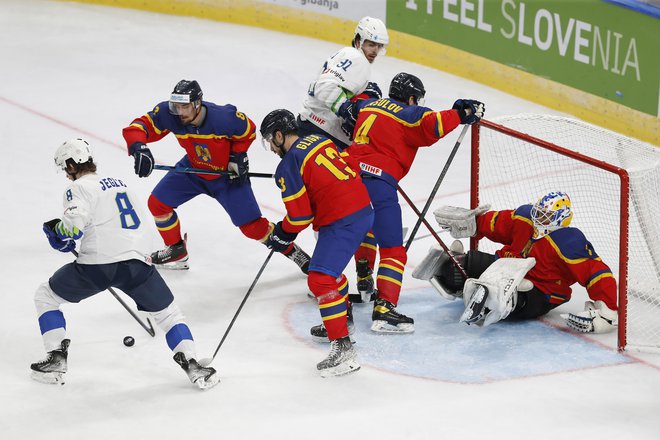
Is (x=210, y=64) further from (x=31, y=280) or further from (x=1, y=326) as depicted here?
(x=1, y=326)

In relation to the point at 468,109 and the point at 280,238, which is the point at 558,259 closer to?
the point at 468,109

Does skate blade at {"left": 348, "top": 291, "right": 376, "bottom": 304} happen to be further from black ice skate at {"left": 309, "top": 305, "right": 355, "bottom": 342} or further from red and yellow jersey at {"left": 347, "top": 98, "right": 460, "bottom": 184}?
red and yellow jersey at {"left": 347, "top": 98, "right": 460, "bottom": 184}

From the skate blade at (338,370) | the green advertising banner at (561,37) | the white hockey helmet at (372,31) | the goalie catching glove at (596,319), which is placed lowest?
the skate blade at (338,370)

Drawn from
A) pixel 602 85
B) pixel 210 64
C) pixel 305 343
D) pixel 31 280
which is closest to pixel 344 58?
pixel 305 343

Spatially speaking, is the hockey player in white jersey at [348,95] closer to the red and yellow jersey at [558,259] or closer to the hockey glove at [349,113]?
the hockey glove at [349,113]

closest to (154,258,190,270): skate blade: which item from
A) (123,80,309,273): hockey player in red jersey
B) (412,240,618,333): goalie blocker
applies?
(123,80,309,273): hockey player in red jersey

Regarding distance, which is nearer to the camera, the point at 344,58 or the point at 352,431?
the point at 352,431

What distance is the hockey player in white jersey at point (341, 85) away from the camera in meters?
5.95

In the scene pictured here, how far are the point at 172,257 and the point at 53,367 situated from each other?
1.57 metres

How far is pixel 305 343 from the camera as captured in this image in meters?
5.35

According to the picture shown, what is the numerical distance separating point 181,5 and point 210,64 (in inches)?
52.1

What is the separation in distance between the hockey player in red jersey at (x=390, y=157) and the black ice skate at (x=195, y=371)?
999 millimetres

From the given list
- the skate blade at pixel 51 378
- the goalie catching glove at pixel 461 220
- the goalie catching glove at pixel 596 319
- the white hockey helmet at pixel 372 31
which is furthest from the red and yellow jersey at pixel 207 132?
the goalie catching glove at pixel 596 319

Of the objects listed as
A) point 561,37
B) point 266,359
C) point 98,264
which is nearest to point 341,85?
point 266,359
